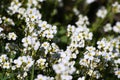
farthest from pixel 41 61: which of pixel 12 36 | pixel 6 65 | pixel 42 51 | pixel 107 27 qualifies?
pixel 107 27

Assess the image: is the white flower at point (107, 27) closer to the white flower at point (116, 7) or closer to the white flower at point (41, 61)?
the white flower at point (116, 7)

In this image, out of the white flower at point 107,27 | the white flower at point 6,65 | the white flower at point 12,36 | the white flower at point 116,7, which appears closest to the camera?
the white flower at point 6,65

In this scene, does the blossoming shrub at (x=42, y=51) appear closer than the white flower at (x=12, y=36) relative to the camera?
Yes

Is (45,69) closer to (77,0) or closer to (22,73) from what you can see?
(22,73)

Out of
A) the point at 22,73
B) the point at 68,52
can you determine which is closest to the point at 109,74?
the point at 68,52

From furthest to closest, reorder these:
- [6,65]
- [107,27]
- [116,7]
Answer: [107,27], [116,7], [6,65]

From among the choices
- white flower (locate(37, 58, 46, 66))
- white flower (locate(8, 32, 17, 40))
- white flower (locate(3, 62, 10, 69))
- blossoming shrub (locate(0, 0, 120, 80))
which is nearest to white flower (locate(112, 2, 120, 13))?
blossoming shrub (locate(0, 0, 120, 80))

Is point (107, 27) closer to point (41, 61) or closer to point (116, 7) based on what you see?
point (116, 7)

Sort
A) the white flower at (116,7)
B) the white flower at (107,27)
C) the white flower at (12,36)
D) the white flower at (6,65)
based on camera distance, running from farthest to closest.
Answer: the white flower at (107,27) → the white flower at (116,7) → the white flower at (12,36) → the white flower at (6,65)

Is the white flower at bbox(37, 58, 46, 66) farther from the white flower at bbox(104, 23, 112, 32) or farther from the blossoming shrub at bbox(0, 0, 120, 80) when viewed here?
the white flower at bbox(104, 23, 112, 32)

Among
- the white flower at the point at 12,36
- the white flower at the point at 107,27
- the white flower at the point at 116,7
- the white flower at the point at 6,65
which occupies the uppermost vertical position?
the white flower at the point at 116,7

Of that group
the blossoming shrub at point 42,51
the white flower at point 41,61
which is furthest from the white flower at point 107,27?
the white flower at point 41,61
